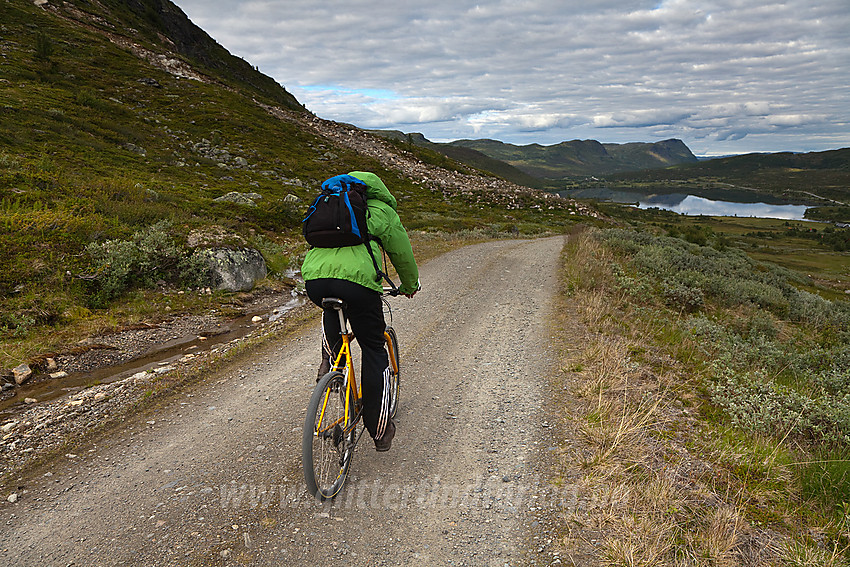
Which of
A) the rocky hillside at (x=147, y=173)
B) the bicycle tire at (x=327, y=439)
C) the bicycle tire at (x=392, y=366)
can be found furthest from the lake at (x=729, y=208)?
the bicycle tire at (x=327, y=439)

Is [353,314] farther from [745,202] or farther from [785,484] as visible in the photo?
[745,202]

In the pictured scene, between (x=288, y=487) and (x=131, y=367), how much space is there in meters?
4.57

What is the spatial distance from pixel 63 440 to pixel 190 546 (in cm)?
259

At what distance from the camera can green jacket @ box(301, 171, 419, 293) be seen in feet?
11.5

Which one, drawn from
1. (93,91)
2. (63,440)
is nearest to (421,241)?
(63,440)

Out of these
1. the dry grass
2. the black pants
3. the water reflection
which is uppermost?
the black pants

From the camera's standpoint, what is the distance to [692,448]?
440 centimetres

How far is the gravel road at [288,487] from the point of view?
3.25 m

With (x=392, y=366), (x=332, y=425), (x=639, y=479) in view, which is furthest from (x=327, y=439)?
(x=639, y=479)

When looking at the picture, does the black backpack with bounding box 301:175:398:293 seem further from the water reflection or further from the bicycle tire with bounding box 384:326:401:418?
the water reflection

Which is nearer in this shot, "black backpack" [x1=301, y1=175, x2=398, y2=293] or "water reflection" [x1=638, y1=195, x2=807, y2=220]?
"black backpack" [x1=301, y1=175, x2=398, y2=293]

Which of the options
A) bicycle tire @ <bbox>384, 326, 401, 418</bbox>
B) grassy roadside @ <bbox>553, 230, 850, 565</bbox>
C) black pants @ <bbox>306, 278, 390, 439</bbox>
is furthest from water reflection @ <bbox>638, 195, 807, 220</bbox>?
black pants @ <bbox>306, 278, 390, 439</bbox>

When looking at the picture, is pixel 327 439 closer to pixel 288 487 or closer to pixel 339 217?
pixel 288 487

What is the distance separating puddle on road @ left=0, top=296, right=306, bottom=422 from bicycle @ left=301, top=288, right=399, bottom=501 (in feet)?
14.6
